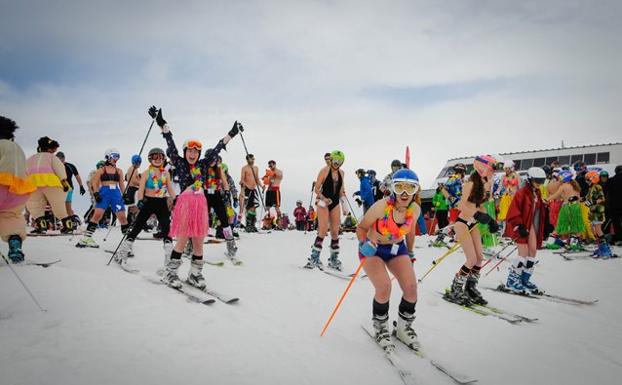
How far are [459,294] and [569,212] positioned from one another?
7108 mm

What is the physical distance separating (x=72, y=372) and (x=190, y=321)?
1.36 meters

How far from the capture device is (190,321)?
3.99 metres

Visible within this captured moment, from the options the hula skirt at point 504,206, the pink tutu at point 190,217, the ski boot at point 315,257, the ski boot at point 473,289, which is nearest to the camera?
the pink tutu at point 190,217

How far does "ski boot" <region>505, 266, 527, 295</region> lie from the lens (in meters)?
6.52

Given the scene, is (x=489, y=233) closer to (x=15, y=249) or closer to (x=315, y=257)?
(x=315, y=257)

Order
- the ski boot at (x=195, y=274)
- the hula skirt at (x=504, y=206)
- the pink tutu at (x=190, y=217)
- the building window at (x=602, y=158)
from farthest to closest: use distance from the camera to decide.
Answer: the building window at (x=602, y=158) → the hula skirt at (x=504, y=206) → the ski boot at (x=195, y=274) → the pink tutu at (x=190, y=217)

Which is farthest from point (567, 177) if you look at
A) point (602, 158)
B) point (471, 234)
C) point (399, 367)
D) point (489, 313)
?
point (602, 158)

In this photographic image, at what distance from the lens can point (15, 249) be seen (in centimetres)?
543

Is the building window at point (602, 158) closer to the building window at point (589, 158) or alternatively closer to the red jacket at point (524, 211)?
the building window at point (589, 158)

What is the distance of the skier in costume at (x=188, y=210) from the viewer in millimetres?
5243

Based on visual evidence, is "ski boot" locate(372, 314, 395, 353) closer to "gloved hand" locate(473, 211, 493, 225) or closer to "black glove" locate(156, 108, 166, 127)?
"gloved hand" locate(473, 211, 493, 225)

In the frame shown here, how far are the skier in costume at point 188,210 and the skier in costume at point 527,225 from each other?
204 inches

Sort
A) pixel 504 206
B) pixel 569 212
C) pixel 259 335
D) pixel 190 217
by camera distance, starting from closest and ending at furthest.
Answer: pixel 259 335
pixel 190 217
pixel 569 212
pixel 504 206

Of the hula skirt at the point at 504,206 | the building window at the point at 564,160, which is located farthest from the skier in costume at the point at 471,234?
the building window at the point at 564,160
